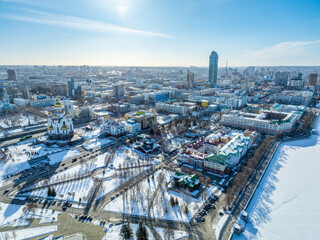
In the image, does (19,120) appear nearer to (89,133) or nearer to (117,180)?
(89,133)

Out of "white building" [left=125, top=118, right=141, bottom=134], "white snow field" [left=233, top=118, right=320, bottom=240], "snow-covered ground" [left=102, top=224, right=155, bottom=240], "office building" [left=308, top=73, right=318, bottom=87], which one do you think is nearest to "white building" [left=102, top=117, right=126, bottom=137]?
"white building" [left=125, top=118, right=141, bottom=134]

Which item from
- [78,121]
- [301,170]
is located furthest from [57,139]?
[301,170]

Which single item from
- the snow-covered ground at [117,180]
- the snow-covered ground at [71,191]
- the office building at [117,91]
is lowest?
the snow-covered ground at [71,191]

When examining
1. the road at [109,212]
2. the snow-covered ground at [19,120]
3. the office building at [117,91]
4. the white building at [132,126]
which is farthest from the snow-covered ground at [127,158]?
the office building at [117,91]

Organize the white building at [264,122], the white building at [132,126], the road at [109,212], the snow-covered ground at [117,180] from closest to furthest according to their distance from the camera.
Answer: the road at [109,212] < the snow-covered ground at [117,180] < the white building at [132,126] < the white building at [264,122]

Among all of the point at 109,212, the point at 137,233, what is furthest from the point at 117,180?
the point at 137,233

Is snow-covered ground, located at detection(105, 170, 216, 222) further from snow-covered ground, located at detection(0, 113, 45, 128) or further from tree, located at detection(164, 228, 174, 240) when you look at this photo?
snow-covered ground, located at detection(0, 113, 45, 128)

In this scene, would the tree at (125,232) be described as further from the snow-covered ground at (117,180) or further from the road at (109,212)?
the snow-covered ground at (117,180)
